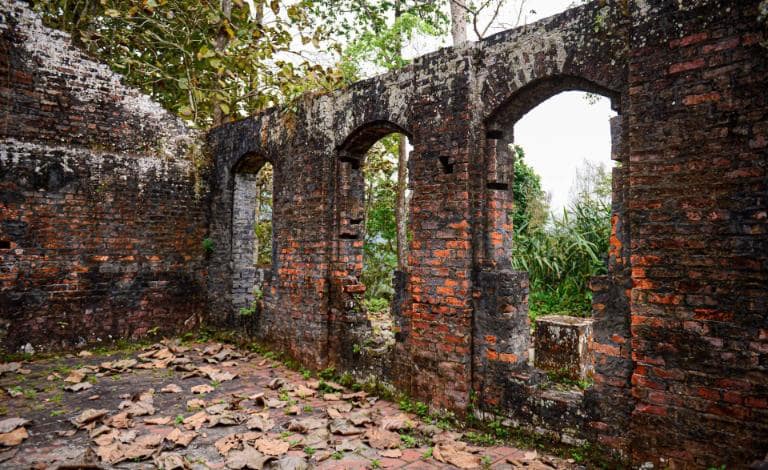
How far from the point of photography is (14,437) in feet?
12.6

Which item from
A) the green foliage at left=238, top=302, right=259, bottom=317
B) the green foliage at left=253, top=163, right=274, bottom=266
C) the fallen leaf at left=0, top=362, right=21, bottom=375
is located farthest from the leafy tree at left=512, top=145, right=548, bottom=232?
the fallen leaf at left=0, top=362, right=21, bottom=375

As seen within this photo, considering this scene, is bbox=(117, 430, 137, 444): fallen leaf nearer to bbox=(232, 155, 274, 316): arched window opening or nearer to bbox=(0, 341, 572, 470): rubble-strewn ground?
bbox=(0, 341, 572, 470): rubble-strewn ground

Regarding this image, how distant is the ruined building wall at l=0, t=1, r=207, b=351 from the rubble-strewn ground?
105 centimetres

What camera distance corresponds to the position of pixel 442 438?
3969mm

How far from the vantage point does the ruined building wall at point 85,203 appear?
6293 millimetres

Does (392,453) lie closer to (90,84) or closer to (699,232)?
(699,232)

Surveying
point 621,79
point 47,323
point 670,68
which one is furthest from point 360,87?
point 47,323

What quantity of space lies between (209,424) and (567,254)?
703 centimetres

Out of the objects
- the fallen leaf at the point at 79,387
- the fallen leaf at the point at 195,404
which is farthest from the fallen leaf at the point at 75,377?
the fallen leaf at the point at 195,404

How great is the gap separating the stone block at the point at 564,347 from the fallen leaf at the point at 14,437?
519 centimetres

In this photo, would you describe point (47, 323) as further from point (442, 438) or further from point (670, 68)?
point (670, 68)

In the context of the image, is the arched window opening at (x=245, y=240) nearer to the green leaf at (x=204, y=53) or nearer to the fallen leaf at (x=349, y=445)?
the green leaf at (x=204, y=53)

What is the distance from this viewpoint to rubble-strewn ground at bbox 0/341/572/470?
3.57m

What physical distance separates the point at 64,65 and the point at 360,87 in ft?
14.9
